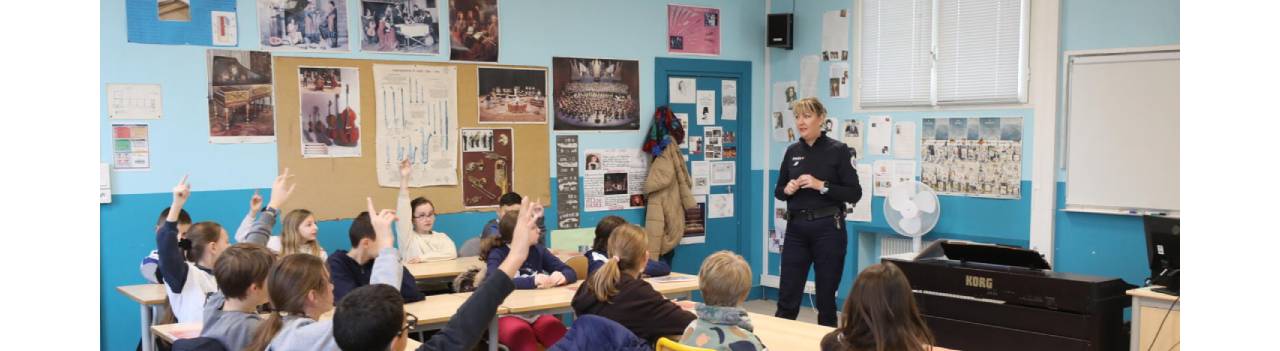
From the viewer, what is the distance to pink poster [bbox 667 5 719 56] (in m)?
8.58

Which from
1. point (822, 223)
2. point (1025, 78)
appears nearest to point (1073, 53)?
point (1025, 78)

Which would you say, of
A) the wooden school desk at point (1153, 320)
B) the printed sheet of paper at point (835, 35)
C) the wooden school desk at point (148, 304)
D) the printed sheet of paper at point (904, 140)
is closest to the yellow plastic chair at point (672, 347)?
the wooden school desk at point (1153, 320)

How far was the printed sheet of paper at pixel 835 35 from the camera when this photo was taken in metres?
8.36

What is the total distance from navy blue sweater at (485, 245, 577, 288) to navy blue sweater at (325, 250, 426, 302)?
21.5 inches

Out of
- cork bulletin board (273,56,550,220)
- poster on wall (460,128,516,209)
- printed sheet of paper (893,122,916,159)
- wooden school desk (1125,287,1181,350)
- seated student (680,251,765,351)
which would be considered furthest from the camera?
printed sheet of paper (893,122,916,159)

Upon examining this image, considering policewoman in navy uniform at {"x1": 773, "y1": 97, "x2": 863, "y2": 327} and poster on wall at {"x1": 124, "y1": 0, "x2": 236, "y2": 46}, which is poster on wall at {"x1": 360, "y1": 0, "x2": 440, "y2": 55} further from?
policewoman in navy uniform at {"x1": 773, "y1": 97, "x2": 863, "y2": 327}

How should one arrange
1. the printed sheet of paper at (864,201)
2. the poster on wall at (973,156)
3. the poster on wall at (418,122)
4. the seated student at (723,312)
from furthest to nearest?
the printed sheet of paper at (864,201), the poster on wall at (973,156), the poster on wall at (418,122), the seated student at (723,312)

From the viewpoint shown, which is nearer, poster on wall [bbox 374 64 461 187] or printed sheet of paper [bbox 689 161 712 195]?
poster on wall [bbox 374 64 461 187]

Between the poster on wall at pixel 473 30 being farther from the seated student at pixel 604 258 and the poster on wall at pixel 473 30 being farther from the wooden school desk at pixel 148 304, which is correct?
the wooden school desk at pixel 148 304

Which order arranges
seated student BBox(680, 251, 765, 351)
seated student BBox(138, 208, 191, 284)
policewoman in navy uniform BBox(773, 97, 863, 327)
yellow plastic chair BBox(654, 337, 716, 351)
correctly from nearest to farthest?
yellow plastic chair BBox(654, 337, 716, 351), seated student BBox(680, 251, 765, 351), seated student BBox(138, 208, 191, 284), policewoman in navy uniform BBox(773, 97, 863, 327)

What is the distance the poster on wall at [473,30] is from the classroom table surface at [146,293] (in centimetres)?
260

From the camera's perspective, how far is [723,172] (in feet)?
29.6

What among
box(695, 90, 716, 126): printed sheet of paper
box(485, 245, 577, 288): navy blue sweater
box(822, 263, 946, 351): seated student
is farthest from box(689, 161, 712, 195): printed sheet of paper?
box(822, 263, 946, 351): seated student

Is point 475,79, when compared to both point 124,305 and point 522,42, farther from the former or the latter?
point 124,305
